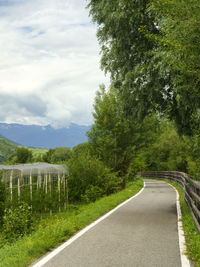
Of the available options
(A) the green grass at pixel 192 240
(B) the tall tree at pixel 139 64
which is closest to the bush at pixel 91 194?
(B) the tall tree at pixel 139 64

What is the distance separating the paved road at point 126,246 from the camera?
562cm

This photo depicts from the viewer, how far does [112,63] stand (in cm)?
1288

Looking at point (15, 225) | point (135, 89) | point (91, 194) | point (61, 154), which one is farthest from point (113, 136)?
point (61, 154)

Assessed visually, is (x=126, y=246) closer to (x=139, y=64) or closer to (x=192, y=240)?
(x=192, y=240)

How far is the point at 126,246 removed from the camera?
6.77 meters

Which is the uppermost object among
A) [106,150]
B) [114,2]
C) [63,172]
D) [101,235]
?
[114,2]

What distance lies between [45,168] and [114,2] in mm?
9146

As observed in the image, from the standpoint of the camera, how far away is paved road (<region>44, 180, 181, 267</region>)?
5.62 metres

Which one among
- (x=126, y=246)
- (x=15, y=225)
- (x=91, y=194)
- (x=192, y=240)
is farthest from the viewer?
(x=91, y=194)

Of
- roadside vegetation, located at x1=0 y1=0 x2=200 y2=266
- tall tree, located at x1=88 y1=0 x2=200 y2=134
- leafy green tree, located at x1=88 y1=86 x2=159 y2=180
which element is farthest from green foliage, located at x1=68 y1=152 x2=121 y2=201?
tall tree, located at x1=88 y1=0 x2=200 y2=134

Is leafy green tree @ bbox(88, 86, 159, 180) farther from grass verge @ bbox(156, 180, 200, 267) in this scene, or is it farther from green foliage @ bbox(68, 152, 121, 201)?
grass verge @ bbox(156, 180, 200, 267)

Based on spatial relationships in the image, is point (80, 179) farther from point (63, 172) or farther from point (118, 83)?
point (118, 83)

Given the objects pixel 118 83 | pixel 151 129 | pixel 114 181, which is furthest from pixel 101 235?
pixel 151 129

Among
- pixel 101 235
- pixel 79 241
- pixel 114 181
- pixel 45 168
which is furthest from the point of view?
pixel 114 181
